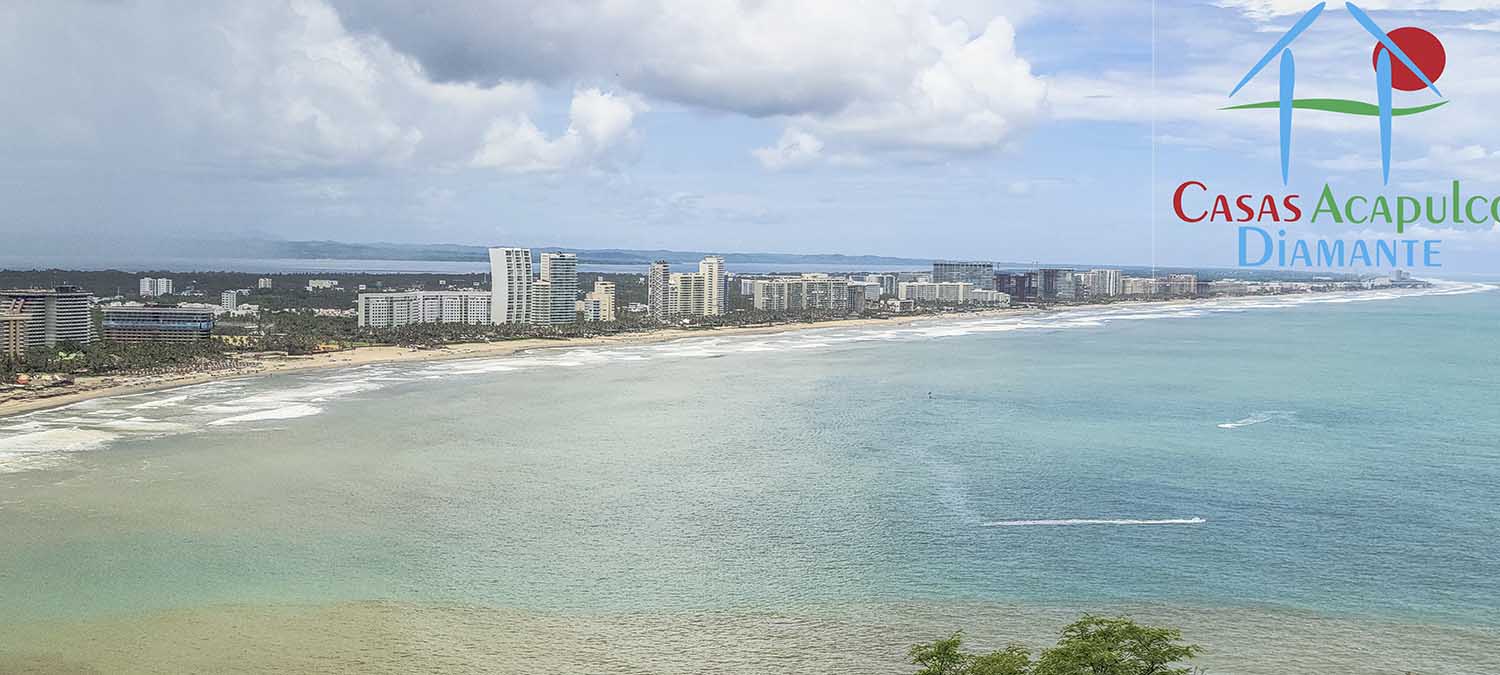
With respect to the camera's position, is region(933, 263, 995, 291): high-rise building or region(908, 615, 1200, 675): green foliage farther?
region(933, 263, 995, 291): high-rise building

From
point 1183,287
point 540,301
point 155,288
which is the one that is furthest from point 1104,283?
point 155,288

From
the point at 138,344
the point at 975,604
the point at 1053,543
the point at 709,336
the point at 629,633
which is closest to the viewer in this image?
the point at 629,633

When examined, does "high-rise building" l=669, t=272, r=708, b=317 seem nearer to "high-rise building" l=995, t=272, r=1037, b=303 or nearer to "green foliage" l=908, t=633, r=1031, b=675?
"high-rise building" l=995, t=272, r=1037, b=303

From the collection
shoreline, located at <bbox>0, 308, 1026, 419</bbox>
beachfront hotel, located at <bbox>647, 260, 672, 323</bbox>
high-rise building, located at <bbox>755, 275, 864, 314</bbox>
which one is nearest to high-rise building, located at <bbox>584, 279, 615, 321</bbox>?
shoreline, located at <bbox>0, 308, 1026, 419</bbox>

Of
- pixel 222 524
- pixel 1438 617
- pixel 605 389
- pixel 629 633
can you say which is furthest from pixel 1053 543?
pixel 605 389

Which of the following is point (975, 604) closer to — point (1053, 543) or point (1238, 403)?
point (1053, 543)

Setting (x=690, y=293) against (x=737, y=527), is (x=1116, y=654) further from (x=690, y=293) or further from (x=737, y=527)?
(x=690, y=293)
